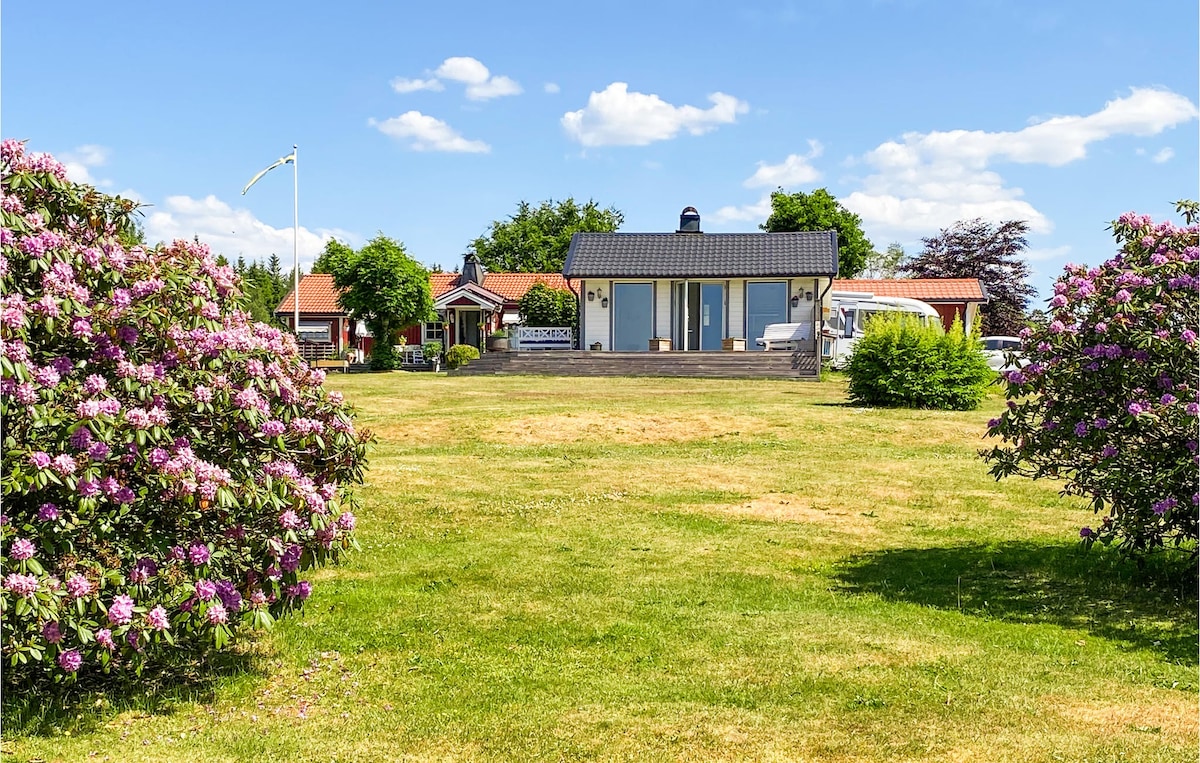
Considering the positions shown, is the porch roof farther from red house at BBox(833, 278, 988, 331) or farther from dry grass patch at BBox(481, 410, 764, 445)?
dry grass patch at BBox(481, 410, 764, 445)

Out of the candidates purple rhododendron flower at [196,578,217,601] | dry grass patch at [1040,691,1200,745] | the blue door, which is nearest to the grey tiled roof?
the blue door

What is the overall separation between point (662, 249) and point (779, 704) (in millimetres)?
33571

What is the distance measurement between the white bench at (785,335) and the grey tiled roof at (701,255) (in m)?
1.79

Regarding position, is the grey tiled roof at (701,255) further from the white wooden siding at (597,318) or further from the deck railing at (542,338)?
the deck railing at (542,338)

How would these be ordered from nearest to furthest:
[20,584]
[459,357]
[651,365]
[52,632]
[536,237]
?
[20,584]
[52,632]
[651,365]
[459,357]
[536,237]

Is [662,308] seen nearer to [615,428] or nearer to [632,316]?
[632,316]

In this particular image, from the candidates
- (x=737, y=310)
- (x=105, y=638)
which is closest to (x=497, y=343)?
(x=737, y=310)

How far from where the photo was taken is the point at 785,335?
3606cm

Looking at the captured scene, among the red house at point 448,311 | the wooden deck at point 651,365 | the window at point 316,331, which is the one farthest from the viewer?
the window at point 316,331

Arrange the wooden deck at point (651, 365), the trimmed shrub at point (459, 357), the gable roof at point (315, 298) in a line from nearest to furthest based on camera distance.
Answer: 1. the wooden deck at point (651, 365)
2. the trimmed shrub at point (459, 357)
3. the gable roof at point (315, 298)

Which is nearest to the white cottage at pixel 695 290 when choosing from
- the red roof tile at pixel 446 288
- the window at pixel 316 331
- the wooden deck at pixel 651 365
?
the wooden deck at pixel 651 365

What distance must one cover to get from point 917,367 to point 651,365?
39.3 feet

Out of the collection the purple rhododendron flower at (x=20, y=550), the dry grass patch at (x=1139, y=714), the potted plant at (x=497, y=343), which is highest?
the potted plant at (x=497, y=343)

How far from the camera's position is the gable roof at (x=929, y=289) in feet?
157
